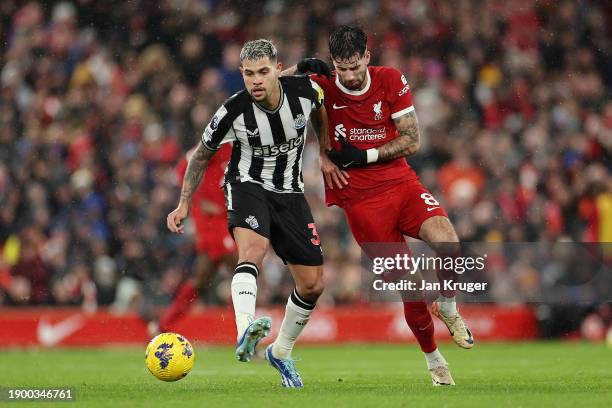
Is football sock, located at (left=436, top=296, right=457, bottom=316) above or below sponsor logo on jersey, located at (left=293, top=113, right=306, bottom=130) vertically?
below

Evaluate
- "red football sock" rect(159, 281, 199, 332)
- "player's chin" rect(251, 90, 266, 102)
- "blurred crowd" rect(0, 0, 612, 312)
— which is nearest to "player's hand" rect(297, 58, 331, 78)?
"player's chin" rect(251, 90, 266, 102)

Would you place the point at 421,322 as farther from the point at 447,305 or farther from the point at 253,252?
the point at 253,252

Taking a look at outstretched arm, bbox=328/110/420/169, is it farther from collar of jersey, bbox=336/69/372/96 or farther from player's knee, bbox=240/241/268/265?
player's knee, bbox=240/241/268/265

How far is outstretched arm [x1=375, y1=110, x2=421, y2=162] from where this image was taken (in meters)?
8.27

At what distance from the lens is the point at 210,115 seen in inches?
685

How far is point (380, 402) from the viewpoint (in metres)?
6.75

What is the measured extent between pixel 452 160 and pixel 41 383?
30.7ft

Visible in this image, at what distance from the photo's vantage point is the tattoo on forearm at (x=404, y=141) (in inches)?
326

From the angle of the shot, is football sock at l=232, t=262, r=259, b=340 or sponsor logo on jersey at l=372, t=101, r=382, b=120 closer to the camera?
football sock at l=232, t=262, r=259, b=340

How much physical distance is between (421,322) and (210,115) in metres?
9.58

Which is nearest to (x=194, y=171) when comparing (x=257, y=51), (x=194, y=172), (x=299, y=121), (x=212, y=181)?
(x=194, y=172)

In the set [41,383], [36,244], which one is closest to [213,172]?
[41,383]

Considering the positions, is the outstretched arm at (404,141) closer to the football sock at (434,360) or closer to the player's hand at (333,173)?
the player's hand at (333,173)

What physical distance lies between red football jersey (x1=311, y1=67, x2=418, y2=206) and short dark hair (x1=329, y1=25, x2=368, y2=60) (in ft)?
1.29
